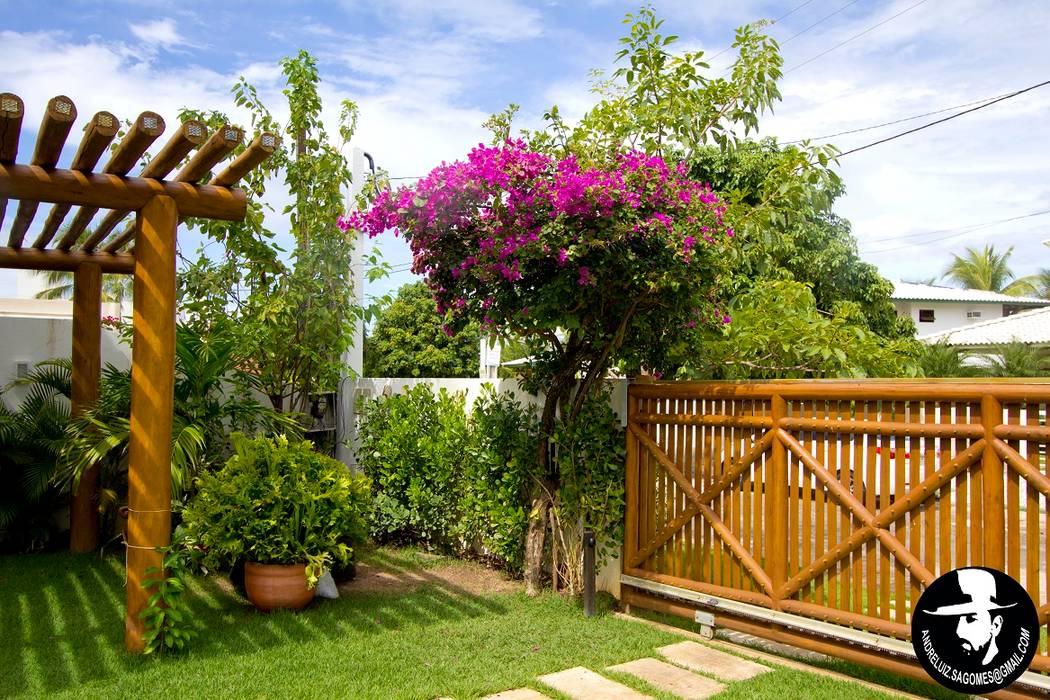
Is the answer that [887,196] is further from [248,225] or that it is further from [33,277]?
[33,277]

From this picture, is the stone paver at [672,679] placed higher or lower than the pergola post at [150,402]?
lower

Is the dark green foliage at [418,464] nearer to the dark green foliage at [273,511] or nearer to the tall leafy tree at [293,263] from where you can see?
the tall leafy tree at [293,263]

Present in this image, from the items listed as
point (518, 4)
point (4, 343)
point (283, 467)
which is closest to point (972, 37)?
point (518, 4)

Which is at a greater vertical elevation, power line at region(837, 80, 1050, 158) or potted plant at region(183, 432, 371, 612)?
power line at region(837, 80, 1050, 158)

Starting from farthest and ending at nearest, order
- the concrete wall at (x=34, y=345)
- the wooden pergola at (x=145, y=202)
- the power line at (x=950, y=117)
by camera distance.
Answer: the power line at (x=950, y=117)
the concrete wall at (x=34, y=345)
the wooden pergola at (x=145, y=202)

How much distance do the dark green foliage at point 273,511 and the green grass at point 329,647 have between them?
44 centimetres

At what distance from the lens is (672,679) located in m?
4.29

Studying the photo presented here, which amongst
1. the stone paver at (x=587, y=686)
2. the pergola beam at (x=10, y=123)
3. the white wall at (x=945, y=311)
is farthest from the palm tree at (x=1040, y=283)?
the pergola beam at (x=10, y=123)

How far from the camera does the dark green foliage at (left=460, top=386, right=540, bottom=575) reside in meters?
6.23

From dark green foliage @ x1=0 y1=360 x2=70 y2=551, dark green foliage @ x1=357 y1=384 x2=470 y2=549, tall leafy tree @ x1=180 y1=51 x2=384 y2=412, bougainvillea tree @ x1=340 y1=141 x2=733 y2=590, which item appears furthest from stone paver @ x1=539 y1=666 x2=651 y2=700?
dark green foliage @ x1=0 y1=360 x2=70 y2=551

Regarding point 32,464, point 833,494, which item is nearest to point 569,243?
point 833,494

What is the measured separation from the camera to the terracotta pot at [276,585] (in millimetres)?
5398

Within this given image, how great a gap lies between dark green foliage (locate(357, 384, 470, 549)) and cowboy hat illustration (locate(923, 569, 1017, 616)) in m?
4.47

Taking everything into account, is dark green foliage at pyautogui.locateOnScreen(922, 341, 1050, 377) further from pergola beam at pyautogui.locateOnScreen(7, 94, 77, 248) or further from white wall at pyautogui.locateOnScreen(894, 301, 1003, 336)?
white wall at pyautogui.locateOnScreen(894, 301, 1003, 336)
